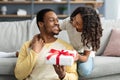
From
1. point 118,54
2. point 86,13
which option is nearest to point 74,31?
point 86,13

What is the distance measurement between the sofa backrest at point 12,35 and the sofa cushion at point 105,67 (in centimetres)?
92

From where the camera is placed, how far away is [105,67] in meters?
2.36

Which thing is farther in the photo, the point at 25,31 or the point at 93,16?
the point at 25,31

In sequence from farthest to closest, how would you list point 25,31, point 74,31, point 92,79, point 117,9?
point 117,9
point 25,31
point 92,79
point 74,31

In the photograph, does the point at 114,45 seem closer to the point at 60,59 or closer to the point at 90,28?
the point at 90,28

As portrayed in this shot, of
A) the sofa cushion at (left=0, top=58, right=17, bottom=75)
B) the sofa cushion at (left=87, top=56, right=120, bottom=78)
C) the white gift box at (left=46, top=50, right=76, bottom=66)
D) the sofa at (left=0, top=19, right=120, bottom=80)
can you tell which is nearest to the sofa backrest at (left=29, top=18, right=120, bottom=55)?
the sofa at (left=0, top=19, right=120, bottom=80)

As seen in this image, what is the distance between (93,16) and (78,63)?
38cm

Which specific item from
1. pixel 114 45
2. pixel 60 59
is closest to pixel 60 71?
pixel 60 59

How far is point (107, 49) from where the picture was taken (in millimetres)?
2811

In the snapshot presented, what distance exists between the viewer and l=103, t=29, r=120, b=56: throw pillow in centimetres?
274

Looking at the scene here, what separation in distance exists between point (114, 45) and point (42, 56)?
1203 millimetres

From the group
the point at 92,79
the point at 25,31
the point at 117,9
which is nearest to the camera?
the point at 92,79

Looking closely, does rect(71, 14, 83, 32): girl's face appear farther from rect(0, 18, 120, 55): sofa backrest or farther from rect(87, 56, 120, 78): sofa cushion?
rect(0, 18, 120, 55): sofa backrest

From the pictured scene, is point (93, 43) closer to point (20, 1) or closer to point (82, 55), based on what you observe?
point (82, 55)
